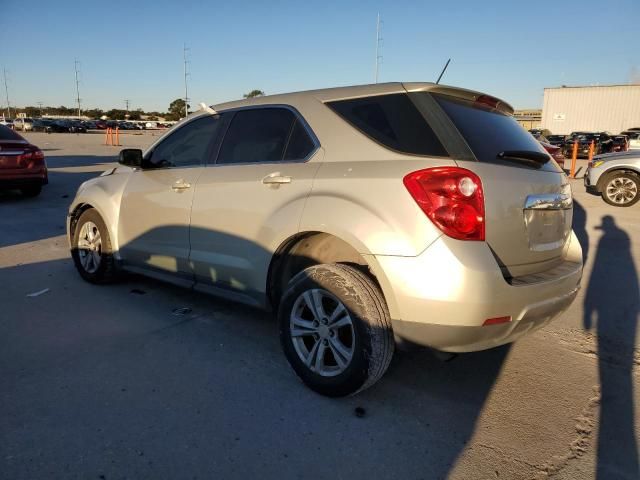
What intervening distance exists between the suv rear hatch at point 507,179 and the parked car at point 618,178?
9190mm

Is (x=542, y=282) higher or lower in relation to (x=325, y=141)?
lower

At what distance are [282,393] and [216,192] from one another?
4.97 ft

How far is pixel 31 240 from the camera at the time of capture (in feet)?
22.5

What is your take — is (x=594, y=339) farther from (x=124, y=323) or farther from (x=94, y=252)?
(x=94, y=252)

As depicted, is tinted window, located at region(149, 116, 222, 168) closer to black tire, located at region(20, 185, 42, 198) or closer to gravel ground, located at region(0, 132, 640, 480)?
gravel ground, located at region(0, 132, 640, 480)

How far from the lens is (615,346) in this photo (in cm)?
376

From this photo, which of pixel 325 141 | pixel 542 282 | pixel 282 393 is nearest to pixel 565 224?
pixel 542 282

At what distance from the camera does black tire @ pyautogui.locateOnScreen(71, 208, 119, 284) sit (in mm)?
4695

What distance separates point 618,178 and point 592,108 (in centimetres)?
4178

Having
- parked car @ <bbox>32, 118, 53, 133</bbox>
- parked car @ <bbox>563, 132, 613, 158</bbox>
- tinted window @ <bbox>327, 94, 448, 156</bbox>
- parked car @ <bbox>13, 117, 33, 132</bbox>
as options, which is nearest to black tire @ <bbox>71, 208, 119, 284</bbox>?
tinted window @ <bbox>327, 94, 448, 156</bbox>

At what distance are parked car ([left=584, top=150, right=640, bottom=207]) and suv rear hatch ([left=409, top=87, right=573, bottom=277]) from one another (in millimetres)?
9190

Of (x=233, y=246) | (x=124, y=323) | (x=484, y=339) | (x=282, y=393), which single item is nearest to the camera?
(x=484, y=339)

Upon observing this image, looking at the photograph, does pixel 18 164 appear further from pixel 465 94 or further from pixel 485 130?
pixel 485 130

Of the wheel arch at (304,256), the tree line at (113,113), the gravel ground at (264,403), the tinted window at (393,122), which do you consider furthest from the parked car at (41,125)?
the tinted window at (393,122)
